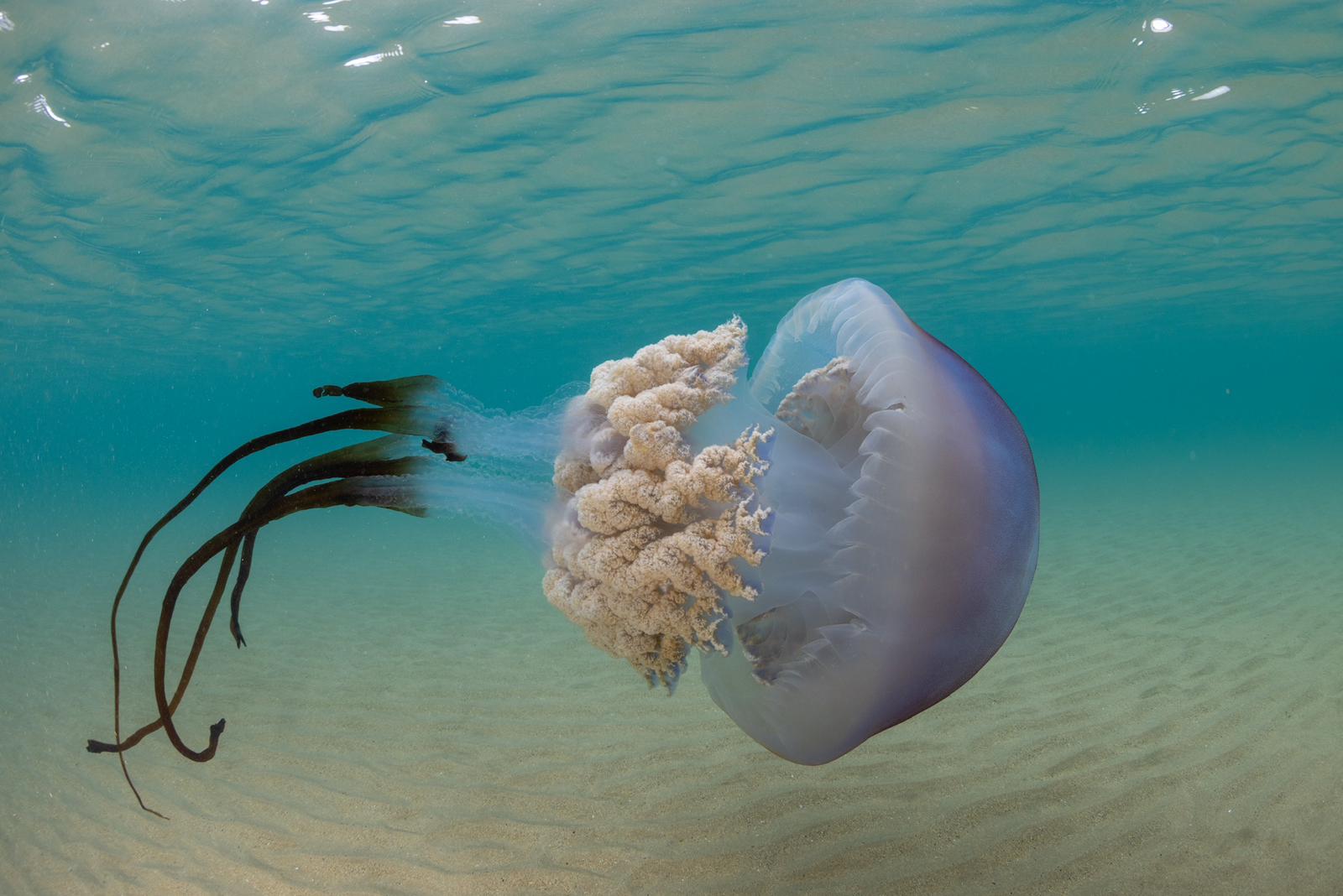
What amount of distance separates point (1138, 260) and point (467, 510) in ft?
78.1

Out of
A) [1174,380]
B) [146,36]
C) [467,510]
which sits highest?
[146,36]

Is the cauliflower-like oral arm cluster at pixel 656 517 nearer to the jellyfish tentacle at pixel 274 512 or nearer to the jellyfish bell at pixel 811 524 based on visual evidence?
the jellyfish bell at pixel 811 524

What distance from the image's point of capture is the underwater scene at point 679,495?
216cm

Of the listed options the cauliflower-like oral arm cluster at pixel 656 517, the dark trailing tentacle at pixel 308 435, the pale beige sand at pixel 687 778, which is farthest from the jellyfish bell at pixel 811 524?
the pale beige sand at pixel 687 778

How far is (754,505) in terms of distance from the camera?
2.12 metres

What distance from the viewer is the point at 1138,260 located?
841 inches

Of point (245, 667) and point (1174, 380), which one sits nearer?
point (245, 667)

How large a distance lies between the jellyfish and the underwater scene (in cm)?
1

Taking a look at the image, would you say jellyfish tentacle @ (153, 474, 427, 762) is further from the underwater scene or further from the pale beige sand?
the pale beige sand

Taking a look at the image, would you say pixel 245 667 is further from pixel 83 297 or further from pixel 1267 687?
pixel 83 297

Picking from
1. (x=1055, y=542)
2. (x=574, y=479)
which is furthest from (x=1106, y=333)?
(x=574, y=479)

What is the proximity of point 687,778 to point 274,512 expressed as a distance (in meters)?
2.26

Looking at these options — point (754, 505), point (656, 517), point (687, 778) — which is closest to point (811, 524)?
point (754, 505)

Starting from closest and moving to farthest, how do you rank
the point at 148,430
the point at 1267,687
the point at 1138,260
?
1. the point at 1267,687
2. the point at 1138,260
3. the point at 148,430
